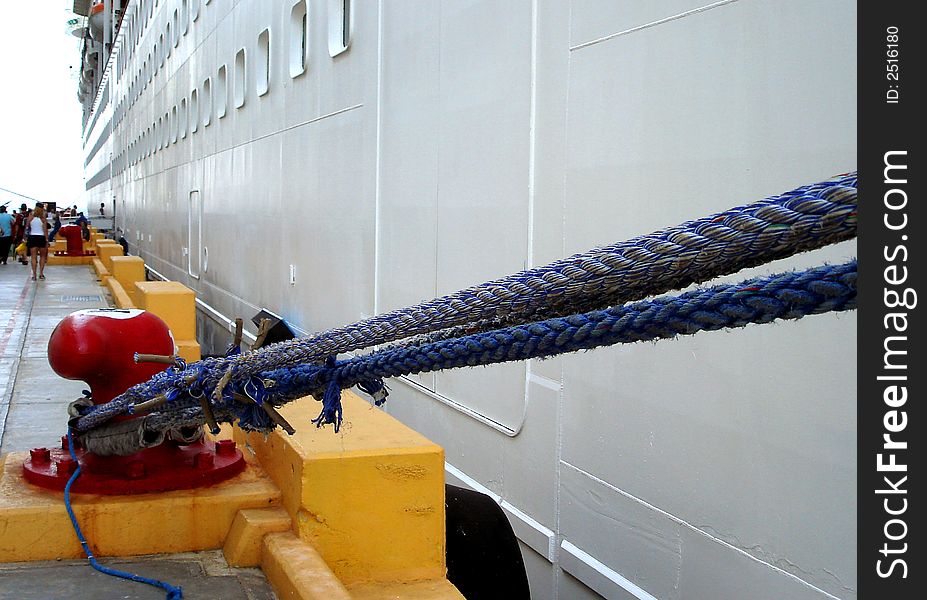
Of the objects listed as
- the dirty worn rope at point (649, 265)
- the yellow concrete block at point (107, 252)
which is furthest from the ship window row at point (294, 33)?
the dirty worn rope at point (649, 265)

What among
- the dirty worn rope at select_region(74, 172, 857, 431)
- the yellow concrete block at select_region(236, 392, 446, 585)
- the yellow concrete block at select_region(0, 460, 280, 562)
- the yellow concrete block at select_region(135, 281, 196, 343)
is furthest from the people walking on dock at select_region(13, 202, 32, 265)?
the dirty worn rope at select_region(74, 172, 857, 431)

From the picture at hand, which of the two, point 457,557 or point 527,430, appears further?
point 527,430

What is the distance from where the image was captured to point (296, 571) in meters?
2.68

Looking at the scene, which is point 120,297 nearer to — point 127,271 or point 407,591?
point 127,271

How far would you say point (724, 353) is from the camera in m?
3.57

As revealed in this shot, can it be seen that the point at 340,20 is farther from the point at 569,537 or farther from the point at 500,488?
the point at 569,537

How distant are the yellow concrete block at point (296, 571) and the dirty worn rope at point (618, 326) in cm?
48

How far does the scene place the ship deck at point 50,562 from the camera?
9.07 ft

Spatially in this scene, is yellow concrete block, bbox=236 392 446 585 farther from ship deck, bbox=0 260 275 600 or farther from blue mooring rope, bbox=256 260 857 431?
blue mooring rope, bbox=256 260 857 431

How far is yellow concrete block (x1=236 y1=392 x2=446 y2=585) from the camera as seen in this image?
115 inches

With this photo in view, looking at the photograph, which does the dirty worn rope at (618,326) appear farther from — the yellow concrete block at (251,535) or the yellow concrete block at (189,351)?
the yellow concrete block at (189,351)

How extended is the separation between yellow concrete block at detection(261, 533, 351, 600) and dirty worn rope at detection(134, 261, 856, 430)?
480 millimetres

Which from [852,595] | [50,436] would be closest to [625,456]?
[852,595]

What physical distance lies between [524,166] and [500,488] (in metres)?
1.76
